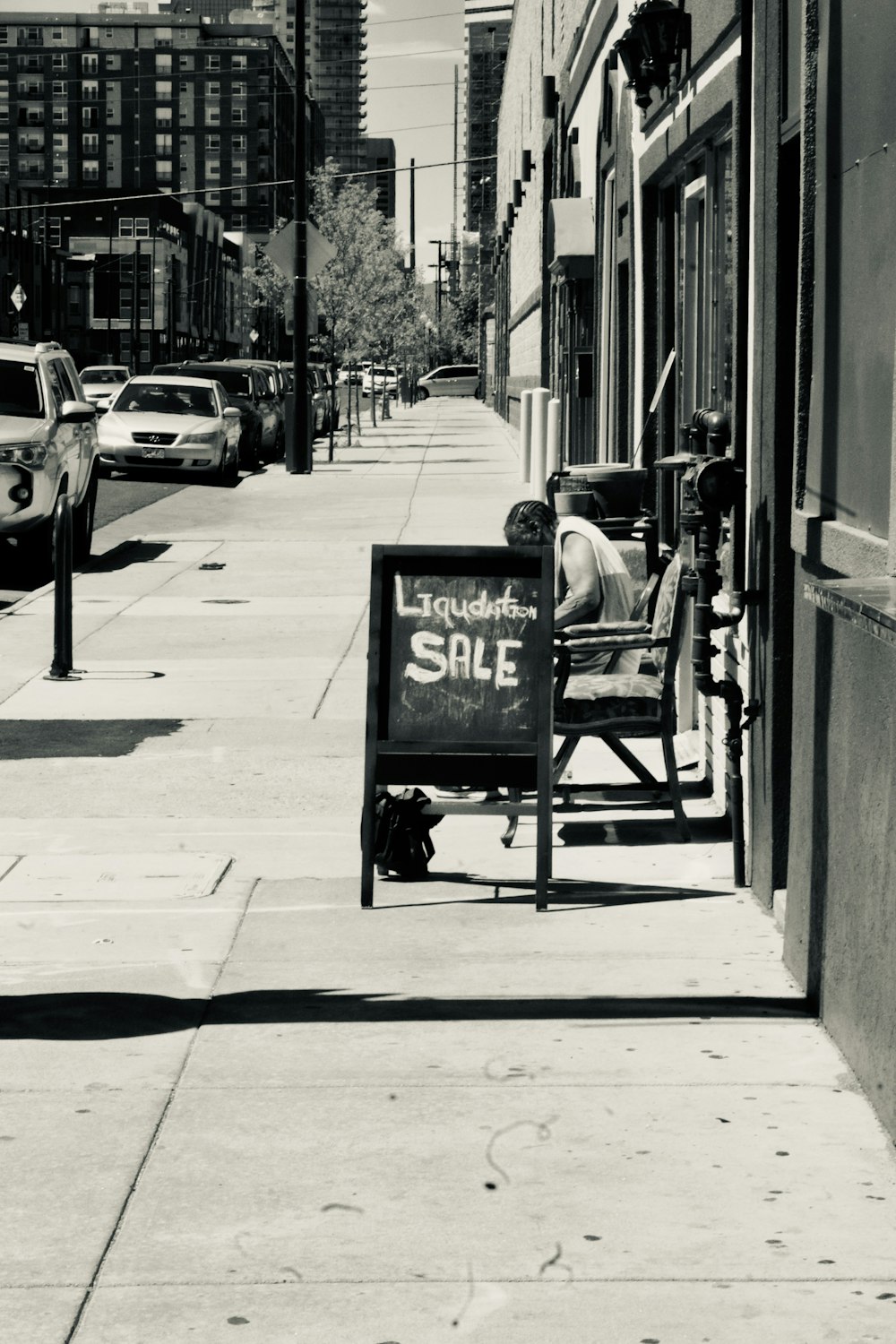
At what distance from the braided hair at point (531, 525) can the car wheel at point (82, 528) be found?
1076cm

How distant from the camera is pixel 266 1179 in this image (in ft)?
13.7

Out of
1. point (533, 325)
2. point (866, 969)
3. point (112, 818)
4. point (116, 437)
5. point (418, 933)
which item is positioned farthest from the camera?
point (533, 325)

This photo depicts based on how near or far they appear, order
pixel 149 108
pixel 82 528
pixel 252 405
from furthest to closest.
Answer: pixel 149 108 → pixel 252 405 → pixel 82 528

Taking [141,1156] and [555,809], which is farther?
[555,809]

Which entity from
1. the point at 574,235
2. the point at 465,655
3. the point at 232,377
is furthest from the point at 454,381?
the point at 465,655

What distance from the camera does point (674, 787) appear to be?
7.66m

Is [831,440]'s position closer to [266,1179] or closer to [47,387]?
[266,1179]

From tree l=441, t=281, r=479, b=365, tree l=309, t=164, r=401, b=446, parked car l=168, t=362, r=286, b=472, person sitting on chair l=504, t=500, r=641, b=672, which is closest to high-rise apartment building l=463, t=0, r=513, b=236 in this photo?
tree l=441, t=281, r=479, b=365

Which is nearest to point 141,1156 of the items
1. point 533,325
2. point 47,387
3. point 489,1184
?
point 489,1184

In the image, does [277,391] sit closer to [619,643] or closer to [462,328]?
[619,643]

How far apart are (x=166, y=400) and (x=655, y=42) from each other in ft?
69.5

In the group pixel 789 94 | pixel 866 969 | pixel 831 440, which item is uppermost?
pixel 789 94

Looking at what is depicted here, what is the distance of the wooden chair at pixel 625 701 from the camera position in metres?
7.58

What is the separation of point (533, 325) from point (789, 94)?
3194cm
